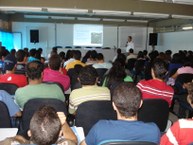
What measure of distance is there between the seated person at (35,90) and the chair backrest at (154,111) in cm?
101

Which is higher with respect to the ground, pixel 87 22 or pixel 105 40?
pixel 87 22

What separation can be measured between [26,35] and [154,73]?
11451 millimetres

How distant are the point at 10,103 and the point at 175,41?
11057mm

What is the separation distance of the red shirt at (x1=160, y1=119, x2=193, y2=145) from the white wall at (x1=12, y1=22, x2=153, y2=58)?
1212 centimetres

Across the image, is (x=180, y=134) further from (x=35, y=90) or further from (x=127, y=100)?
(x=35, y=90)

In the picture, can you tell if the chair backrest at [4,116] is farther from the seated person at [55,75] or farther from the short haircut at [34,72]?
the seated person at [55,75]

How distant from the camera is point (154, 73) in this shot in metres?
3.45

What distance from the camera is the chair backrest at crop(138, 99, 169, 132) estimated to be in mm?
2840

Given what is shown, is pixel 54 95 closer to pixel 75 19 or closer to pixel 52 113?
pixel 52 113

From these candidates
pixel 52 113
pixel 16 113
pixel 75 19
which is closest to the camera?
pixel 52 113

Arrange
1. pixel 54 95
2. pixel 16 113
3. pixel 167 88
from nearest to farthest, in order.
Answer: pixel 16 113 < pixel 54 95 < pixel 167 88

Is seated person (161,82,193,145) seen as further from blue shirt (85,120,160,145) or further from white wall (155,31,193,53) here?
white wall (155,31,193,53)

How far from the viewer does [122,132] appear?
1624 millimetres

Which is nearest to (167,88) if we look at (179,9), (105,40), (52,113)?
(52,113)
